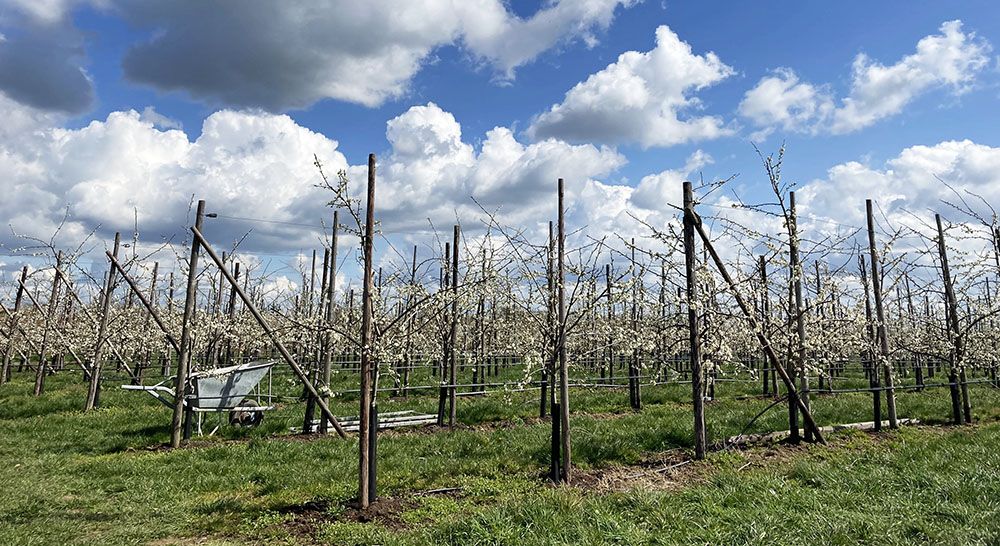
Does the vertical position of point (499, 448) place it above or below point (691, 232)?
below

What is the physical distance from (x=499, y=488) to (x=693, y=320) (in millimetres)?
3977

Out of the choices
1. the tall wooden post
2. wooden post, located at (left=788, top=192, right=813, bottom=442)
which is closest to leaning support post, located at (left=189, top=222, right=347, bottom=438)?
the tall wooden post

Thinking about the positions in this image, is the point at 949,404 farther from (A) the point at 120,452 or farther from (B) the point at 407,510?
(A) the point at 120,452

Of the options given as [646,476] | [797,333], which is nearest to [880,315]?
[797,333]

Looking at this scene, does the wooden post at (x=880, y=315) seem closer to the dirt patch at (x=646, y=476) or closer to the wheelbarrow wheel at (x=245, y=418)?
the dirt patch at (x=646, y=476)

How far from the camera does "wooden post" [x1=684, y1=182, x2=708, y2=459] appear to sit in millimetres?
8358

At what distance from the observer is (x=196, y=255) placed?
1071 cm

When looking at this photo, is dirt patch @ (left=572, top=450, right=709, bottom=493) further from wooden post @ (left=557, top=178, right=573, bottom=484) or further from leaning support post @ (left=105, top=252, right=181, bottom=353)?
leaning support post @ (left=105, top=252, right=181, bottom=353)

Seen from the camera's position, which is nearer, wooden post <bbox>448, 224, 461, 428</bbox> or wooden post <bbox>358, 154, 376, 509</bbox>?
wooden post <bbox>358, 154, 376, 509</bbox>

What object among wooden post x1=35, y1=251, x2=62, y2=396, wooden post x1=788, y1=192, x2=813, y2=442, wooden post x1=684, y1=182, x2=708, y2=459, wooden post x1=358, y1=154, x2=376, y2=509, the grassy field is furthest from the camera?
wooden post x1=35, y1=251, x2=62, y2=396

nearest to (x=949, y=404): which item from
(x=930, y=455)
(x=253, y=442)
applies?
(x=930, y=455)

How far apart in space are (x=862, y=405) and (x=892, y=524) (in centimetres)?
1119

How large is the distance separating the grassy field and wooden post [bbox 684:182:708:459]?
499 millimetres

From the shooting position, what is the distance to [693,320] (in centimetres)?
855
